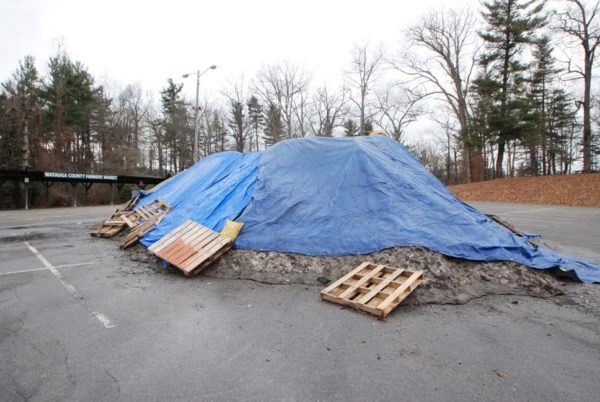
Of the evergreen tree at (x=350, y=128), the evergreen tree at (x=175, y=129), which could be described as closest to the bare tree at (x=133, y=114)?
the evergreen tree at (x=175, y=129)

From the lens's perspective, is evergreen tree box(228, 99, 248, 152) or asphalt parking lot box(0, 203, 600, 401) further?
evergreen tree box(228, 99, 248, 152)

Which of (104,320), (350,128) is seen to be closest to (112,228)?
(104,320)

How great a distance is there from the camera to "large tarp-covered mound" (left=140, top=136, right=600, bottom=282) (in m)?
4.94

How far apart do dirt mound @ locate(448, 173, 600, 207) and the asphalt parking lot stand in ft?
62.4

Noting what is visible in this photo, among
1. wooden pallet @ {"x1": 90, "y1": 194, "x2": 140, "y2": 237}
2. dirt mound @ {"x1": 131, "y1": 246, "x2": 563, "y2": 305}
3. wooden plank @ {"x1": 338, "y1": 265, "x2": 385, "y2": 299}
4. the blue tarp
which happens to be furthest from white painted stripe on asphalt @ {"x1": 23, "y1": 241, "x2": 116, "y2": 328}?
wooden plank @ {"x1": 338, "y1": 265, "x2": 385, "y2": 299}

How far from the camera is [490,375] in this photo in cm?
242

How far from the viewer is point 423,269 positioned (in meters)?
4.33

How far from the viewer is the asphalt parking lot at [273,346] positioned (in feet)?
7.39

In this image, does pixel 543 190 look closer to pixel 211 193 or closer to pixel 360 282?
pixel 211 193

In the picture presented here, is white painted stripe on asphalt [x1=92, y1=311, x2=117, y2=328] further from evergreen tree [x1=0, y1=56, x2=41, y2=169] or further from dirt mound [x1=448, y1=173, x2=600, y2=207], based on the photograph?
evergreen tree [x1=0, y1=56, x2=41, y2=169]

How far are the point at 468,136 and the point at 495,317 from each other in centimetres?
2735

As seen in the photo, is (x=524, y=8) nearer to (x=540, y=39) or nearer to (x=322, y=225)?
(x=540, y=39)

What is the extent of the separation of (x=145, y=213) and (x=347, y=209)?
20.8 feet

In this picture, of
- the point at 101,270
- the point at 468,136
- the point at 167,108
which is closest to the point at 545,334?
the point at 101,270
